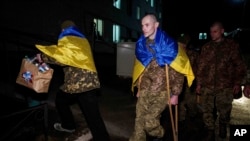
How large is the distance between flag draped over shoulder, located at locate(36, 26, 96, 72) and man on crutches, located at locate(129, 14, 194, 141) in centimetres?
86

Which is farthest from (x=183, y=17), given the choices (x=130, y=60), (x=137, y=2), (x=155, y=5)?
(x=130, y=60)

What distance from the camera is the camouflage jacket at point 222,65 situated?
4949 millimetres

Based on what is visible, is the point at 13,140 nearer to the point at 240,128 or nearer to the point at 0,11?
the point at 240,128

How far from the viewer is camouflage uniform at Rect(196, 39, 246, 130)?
16.3ft

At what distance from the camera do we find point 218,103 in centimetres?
512

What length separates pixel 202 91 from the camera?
5.38 meters

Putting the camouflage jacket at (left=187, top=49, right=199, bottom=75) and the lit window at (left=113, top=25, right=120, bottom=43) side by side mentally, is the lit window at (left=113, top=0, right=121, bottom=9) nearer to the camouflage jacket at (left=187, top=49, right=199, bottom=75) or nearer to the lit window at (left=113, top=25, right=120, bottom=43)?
the lit window at (left=113, top=25, right=120, bottom=43)

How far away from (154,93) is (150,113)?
0.33 meters

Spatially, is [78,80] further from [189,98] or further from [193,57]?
[189,98]

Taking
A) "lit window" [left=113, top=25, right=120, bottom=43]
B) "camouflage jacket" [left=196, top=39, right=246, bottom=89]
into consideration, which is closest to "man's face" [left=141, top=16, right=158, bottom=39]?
"camouflage jacket" [left=196, top=39, right=246, bottom=89]

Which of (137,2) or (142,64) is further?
(137,2)

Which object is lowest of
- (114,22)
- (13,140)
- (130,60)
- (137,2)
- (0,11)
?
(13,140)

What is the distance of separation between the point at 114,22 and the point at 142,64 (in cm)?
1650

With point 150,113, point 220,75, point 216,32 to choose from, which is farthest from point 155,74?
point 216,32
